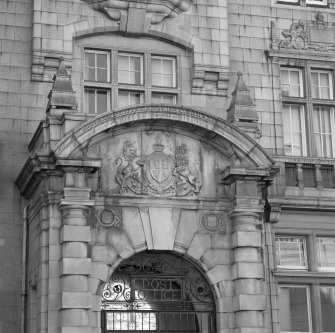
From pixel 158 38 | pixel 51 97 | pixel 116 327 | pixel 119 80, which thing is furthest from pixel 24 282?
pixel 158 38

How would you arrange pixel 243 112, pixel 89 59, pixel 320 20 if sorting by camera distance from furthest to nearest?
pixel 320 20 < pixel 89 59 < pixel 243 112

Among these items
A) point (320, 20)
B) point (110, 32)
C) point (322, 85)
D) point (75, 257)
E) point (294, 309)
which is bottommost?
point (294, 309)

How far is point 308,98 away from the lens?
19500 mm

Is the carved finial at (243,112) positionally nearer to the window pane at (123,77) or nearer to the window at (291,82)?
the window at (291,82)

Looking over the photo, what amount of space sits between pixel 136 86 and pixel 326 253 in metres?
5.62

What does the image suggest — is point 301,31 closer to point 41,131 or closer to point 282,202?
point 282,202

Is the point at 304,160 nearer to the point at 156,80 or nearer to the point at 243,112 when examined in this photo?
the point at 243,112

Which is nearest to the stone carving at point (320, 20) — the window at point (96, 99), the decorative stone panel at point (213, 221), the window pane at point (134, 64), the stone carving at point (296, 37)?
the stone carving at point (296, 37)

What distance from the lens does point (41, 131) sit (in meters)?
16.3

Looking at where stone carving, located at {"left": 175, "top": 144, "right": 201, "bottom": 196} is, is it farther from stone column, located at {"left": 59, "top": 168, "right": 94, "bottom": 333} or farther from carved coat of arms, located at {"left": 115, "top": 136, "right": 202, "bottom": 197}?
stone column, located at {"left": 59, "top": 168, "right": 94, "bottom": 333}

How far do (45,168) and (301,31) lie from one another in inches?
302

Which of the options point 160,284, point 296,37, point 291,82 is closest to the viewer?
point 160,284

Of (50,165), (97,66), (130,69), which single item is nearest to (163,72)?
(130,69)

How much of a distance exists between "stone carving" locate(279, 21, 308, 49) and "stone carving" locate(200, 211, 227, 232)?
514 cm
